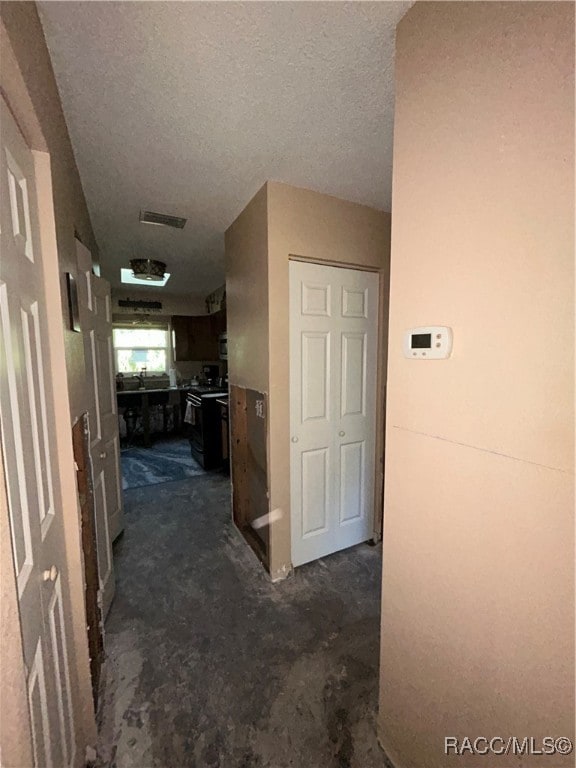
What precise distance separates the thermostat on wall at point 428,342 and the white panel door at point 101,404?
5.07ft

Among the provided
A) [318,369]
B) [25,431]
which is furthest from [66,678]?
[318,369]

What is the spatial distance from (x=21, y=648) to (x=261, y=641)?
135 centimetres

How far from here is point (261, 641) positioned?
5.18 ft

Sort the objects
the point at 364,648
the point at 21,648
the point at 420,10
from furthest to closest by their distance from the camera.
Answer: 1. the point at 364,648
2. the point at 420,10
3. the point at 21,648

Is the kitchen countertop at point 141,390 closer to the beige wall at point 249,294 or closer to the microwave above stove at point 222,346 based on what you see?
the microwave above stove at point 222,346

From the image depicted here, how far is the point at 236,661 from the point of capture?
1.47 meters

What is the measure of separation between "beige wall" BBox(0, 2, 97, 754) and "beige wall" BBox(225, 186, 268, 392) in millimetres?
967

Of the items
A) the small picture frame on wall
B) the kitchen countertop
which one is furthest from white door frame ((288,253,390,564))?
the kitchen countertop

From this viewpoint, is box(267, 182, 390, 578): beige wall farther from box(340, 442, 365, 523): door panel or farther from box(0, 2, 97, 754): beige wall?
box(0, 2, 97, 754): beige wall

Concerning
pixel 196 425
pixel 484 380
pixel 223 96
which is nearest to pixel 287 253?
pixel 223 96

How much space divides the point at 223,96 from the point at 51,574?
5.69 feet

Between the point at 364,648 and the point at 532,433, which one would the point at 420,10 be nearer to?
the point at 532,433

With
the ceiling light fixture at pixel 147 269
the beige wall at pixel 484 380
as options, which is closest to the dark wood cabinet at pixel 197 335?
the ceiling light fixture at pixel 147 269

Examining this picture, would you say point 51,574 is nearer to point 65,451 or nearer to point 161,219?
point 65,451
